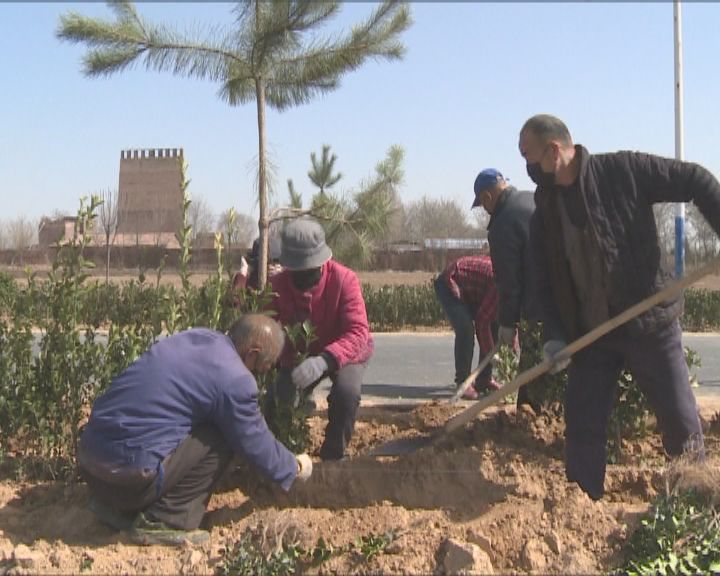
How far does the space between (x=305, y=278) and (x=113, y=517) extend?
1480 millimetres

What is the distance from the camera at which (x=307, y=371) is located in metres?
3.92

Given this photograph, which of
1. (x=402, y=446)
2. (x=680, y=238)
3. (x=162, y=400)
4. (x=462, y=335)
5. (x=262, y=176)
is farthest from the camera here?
(x=680, y=238)

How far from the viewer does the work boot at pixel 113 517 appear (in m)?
3.39

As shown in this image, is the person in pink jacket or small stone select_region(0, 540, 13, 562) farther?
the person in pink jacket

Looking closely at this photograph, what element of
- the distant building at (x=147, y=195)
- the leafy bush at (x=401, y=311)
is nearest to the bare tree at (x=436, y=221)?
the distant building at (x=147, y=195)

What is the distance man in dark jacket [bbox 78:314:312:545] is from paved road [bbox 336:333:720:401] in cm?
410

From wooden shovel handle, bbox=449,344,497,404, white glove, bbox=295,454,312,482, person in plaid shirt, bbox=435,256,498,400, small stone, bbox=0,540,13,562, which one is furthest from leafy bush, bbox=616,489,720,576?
person in plaid shirt, bbox=435,256,498,400

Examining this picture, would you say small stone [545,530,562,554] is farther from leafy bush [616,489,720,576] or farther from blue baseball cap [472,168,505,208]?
blue baseball cap [472,168,505,208]

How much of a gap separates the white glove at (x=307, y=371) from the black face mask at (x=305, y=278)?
42 cm

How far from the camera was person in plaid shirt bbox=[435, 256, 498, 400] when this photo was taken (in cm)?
684

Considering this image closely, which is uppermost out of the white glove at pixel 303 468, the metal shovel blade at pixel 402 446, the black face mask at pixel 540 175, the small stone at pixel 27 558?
the black face mask at pixel 540 175

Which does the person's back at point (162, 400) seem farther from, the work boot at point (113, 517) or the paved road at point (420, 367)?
the paved road at point (420, 367)

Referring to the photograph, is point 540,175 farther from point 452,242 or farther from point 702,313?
point 452,242

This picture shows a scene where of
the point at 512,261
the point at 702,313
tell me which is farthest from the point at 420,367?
the point at 702,313
